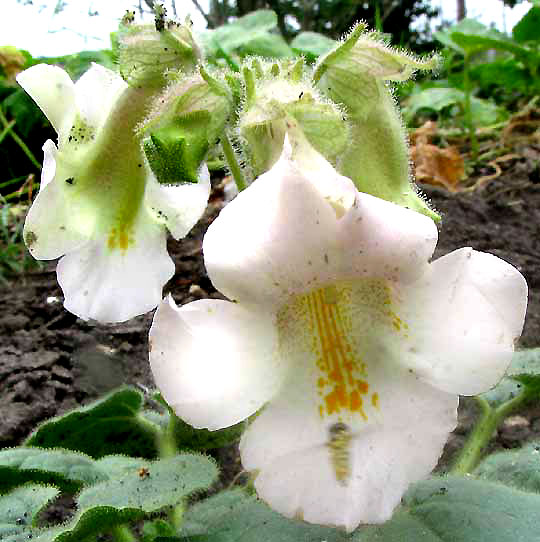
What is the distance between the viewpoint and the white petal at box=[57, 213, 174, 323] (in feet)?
3.09

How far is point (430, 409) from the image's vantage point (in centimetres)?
68

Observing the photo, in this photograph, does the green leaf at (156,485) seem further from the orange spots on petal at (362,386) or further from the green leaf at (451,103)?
the green leaf at (451,103)

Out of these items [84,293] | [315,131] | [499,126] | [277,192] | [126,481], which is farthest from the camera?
[499,126]

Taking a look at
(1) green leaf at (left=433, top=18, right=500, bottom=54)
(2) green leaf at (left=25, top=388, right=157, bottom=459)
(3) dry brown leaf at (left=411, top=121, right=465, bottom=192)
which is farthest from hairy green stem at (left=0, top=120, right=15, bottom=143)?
(2) green leaf at (left=25, top=388, right=157, bottom=459)

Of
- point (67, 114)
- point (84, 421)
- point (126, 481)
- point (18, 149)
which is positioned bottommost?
point (18, 149)

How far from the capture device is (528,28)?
2.99m

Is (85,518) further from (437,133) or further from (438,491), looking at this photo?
(437,133)

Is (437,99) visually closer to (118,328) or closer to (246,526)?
(118,328)

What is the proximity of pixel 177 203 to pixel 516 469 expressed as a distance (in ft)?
1.85

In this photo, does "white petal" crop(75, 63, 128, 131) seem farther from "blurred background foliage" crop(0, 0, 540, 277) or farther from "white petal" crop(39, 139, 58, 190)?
"blurred background foliage" crop(0, 0, 540, 277)

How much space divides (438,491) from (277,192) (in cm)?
41

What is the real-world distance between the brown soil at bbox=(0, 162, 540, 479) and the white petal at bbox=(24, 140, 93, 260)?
0.59 m

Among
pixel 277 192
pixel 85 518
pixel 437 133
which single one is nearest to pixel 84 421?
pixel 85 518

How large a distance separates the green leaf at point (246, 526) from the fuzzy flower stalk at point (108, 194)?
264mm
